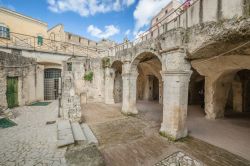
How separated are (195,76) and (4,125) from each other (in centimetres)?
1439

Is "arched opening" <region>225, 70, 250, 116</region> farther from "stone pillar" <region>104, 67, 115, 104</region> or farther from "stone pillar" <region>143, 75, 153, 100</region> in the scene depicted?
"stone pillar" <region>104, 67, 115, 104</region>

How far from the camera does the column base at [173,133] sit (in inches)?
224

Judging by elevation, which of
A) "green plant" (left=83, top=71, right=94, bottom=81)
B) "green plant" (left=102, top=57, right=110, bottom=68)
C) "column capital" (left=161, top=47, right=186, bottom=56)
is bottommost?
"green plant" (left=83, top=71, right=94, bottom=81)

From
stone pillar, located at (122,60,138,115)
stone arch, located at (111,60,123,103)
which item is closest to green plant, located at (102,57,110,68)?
stone arch, located at (111,60,123,103)

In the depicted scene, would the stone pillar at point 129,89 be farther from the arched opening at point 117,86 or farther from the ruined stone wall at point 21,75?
the ruined stone wall at point 21,75

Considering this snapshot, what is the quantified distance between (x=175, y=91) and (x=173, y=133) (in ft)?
5.89

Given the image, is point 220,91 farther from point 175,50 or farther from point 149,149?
point 149,149

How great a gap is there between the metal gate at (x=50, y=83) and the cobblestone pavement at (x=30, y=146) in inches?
330

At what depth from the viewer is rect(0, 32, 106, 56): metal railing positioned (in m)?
14.4

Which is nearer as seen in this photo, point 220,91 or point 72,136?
point 72,136

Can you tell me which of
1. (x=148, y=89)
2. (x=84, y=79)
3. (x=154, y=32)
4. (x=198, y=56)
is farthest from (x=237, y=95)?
(x=84, y=79)

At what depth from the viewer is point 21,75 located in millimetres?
11414

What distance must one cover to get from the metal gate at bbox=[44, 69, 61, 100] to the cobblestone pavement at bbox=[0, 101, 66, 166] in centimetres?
839

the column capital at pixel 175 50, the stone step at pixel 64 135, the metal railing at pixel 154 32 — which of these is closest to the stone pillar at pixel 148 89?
the metal railing at pixel 154 32
